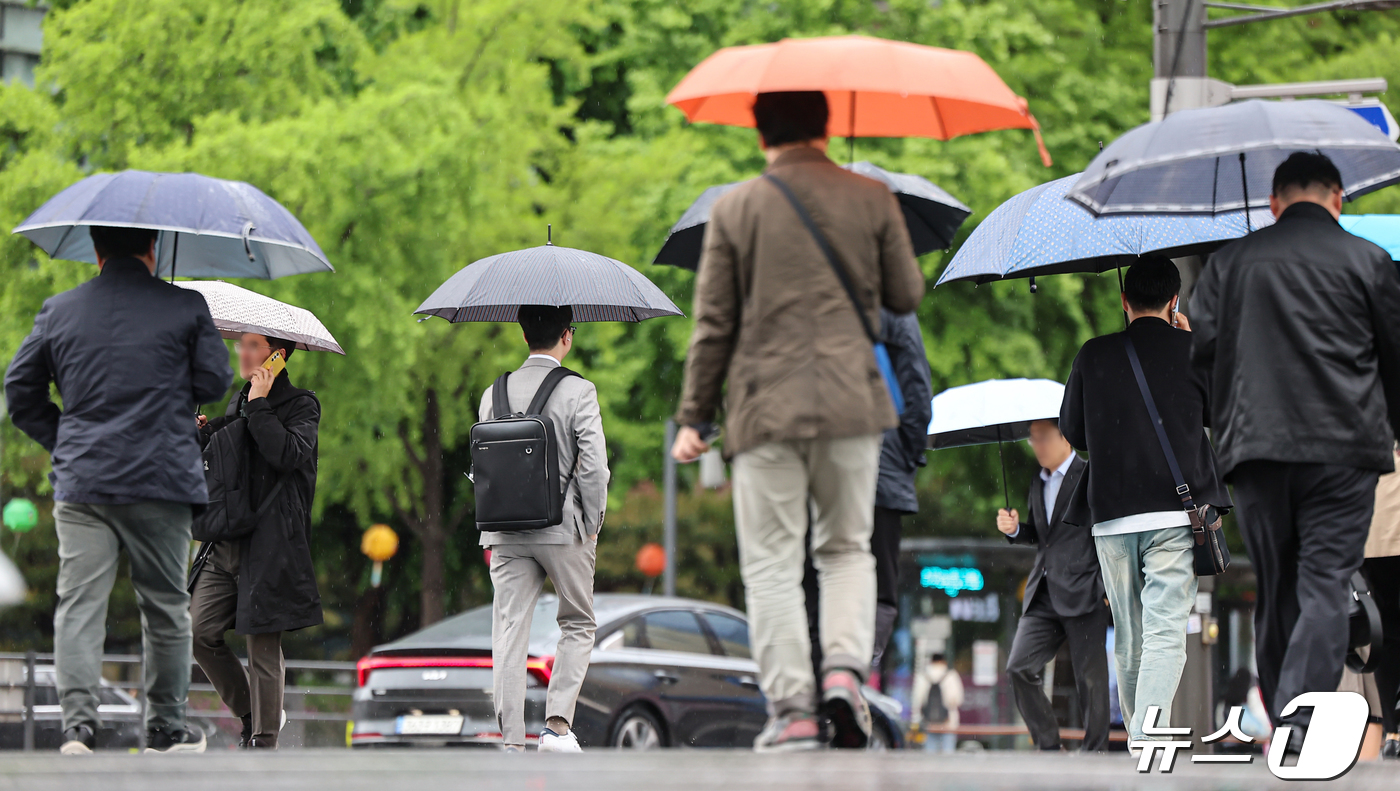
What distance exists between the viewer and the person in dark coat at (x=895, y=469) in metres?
6.61

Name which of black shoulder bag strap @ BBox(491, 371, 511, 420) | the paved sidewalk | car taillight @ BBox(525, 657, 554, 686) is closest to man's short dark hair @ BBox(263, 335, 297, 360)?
black shoulder bag strap @ BBox(491, 371, 511, 420)

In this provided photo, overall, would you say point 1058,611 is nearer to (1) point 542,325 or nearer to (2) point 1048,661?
(2) point 1048,661

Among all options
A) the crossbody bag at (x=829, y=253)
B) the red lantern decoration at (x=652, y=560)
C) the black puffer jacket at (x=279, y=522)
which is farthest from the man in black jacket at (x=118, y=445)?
the red lantern decoration at (x=652, y=560)

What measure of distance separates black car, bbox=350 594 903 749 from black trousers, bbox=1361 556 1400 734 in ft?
14.9

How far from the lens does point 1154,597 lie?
23.4ft

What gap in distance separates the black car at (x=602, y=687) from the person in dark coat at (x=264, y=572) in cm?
442

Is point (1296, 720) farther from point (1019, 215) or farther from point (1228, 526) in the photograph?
point (1228, 526)

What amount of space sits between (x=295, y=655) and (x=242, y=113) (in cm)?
1522

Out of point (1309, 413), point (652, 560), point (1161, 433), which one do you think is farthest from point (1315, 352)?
point (652, 560)

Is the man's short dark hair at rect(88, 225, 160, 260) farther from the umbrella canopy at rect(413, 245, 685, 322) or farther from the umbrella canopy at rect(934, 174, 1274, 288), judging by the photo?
the umbrella canopy at rect(934, 174, 1274, 288)

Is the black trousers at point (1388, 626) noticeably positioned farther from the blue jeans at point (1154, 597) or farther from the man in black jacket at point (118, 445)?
the man in black jacket at point (118, 445)

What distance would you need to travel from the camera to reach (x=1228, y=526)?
78.8 ft

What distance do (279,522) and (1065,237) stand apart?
384 cm

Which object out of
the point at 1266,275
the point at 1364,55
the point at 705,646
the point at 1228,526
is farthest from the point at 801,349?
the point at 1228,526
